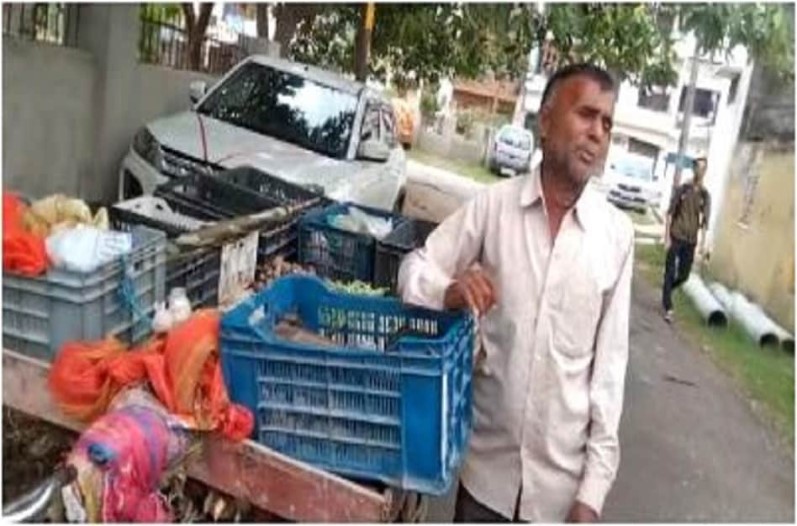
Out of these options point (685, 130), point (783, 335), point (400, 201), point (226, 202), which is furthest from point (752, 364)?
point (226, 202)

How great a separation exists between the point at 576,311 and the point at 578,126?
371 mm

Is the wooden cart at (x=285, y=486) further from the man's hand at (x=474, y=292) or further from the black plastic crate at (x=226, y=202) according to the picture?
the black plastic crate at (x=226, y=202)

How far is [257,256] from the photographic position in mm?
3512

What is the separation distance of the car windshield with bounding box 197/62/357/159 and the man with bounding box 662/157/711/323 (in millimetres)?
3494

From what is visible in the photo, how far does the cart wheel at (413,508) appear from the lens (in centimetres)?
225

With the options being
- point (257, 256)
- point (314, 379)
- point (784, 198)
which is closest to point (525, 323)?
point (314, 379)

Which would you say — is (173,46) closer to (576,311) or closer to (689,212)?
(689,212)

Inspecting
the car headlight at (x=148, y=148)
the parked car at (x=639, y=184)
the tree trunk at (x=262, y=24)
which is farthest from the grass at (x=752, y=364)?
the tree trunk at (x=262, y=24)

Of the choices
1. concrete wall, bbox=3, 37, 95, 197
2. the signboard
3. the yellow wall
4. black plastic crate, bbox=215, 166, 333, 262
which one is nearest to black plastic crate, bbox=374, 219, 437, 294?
black plastic crate, bbox=215, 166, 333, 262

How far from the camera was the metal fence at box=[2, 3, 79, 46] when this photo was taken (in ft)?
18.6

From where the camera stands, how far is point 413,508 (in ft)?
7.72

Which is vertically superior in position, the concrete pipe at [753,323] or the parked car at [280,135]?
the parked car at [280,135]

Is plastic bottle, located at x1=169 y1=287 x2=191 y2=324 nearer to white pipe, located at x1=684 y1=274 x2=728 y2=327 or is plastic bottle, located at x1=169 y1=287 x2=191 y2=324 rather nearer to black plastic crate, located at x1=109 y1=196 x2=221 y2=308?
black plastic crate, located at x1=109 y1=196 x2=221 y2=308

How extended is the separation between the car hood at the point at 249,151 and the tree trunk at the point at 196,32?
10.7 feet
